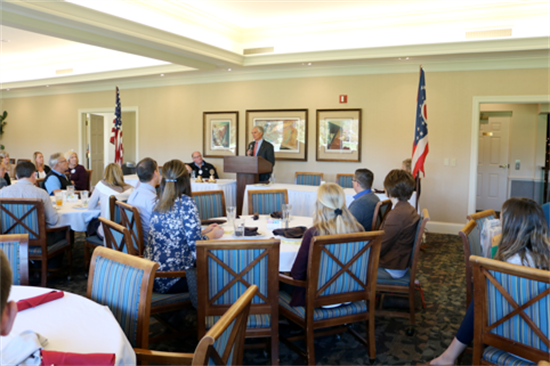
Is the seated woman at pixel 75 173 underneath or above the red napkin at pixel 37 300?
above

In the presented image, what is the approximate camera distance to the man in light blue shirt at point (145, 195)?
371cm

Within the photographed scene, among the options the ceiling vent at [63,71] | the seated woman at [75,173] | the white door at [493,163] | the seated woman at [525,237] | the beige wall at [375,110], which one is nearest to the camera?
the seated woman at [525,237]

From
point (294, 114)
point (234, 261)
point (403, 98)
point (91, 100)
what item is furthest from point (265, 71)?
point (234, 261)

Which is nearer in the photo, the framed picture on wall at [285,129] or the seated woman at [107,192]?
the seated woman at [107,192]

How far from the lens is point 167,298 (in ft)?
9.49

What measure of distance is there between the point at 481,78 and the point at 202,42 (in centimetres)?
472

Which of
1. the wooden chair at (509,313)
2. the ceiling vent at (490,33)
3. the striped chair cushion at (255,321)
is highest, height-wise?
the ceiling vent at (490,33)

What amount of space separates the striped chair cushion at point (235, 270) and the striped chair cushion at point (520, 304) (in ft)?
4.11

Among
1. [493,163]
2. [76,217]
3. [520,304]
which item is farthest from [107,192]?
[493,163]

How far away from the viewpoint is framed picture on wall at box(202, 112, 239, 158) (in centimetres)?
905

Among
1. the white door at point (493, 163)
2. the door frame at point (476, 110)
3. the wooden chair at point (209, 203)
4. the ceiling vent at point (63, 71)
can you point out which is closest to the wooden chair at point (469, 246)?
the wooden chair at point (209, 203)

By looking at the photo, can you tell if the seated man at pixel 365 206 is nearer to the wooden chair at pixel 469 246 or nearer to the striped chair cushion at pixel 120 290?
the wooden chair at pixel 469 246

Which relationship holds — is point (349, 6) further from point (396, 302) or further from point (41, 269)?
point (41, 269)

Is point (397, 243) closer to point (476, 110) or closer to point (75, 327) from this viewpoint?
point (75, 327)
